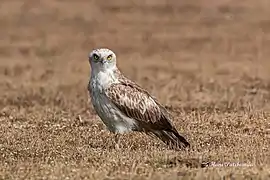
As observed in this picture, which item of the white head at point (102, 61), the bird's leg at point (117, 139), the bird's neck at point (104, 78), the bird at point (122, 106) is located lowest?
the bird's leg at point (117, 139)

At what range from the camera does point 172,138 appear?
1156 cm

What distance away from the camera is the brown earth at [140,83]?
9984mm

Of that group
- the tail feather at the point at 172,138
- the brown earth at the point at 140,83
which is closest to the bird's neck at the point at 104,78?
the brown earth at the point at 140,83

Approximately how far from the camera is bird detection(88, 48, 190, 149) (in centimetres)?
1152

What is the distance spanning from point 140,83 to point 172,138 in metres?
9.07

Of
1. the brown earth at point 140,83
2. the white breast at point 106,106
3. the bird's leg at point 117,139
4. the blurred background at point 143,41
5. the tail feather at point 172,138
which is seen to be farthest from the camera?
the blurred background at point 143,41

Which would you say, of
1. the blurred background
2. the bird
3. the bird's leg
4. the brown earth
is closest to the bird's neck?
the bird

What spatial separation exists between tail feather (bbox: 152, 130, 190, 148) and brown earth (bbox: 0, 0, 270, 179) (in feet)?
0.40

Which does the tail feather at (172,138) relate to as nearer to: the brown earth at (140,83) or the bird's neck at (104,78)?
the brown earth at (140,83)

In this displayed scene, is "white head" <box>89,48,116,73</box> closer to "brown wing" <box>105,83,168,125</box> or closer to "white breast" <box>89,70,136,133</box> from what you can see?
"white breast" <box>89,70,136,133</box>

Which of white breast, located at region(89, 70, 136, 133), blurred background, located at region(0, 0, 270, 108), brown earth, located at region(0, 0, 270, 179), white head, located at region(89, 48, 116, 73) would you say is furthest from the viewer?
blurred background, located at region(0, 0, 270, 108)

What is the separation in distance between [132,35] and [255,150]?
18.9 m

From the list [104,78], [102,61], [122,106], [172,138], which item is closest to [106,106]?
[122,106]

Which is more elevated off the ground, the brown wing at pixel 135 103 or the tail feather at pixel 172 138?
the brown wing at pixel 135 103
